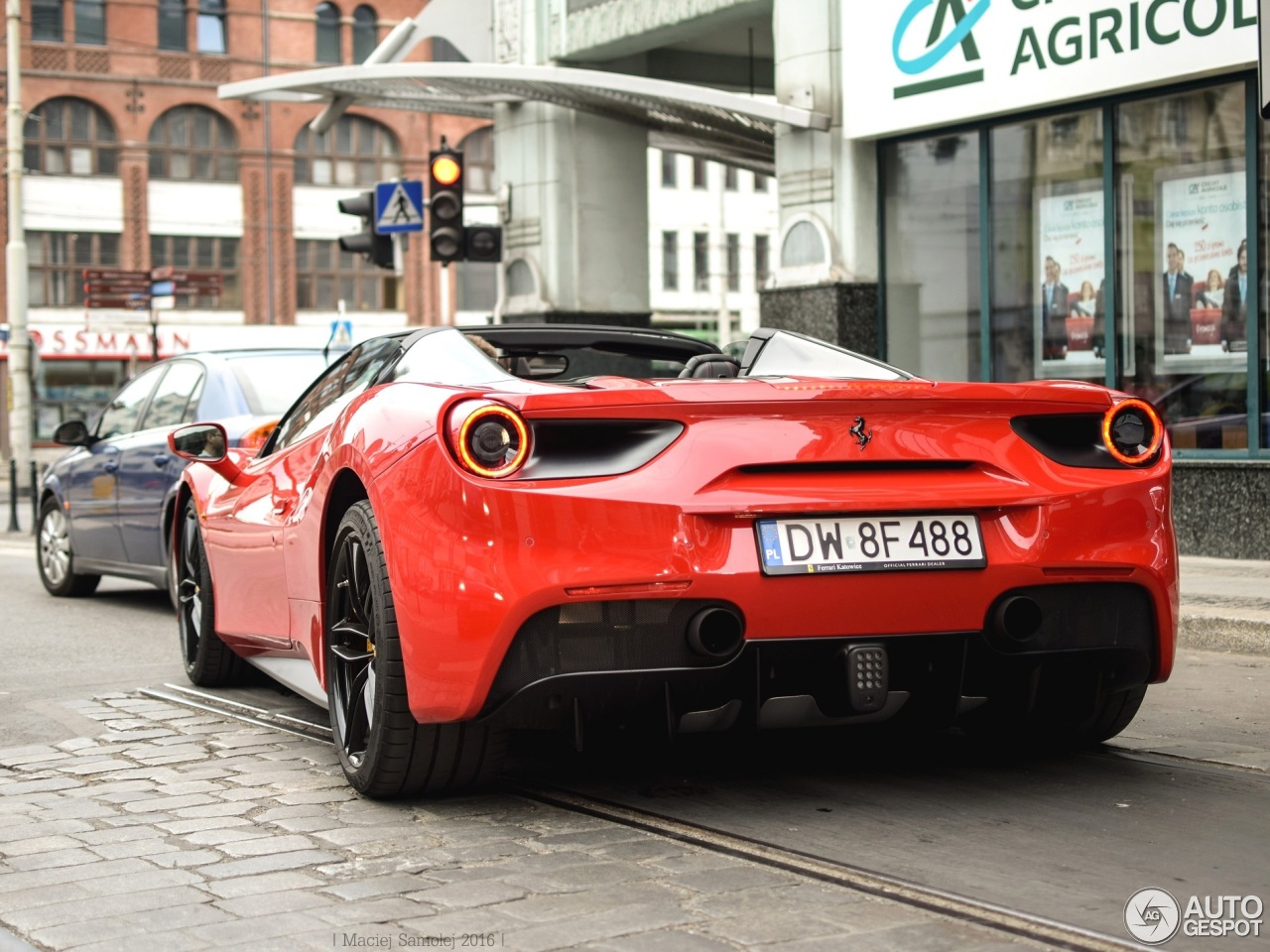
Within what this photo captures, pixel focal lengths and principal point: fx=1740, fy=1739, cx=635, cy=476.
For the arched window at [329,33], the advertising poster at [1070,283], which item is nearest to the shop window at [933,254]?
the advertising poster at [1070,283]

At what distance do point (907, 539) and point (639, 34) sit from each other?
12.3 meters

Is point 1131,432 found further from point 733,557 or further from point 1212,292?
point 1212,292

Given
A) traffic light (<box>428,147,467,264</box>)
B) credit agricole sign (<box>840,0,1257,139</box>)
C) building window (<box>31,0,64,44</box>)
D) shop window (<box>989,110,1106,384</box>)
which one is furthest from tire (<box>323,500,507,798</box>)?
building window (<box>31,0,64,44</box>)

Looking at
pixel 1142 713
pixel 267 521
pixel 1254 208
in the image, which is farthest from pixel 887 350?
pixel 267 521

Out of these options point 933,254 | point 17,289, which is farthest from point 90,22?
point 933,254

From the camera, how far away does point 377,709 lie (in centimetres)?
443

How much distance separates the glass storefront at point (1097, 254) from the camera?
11.4m

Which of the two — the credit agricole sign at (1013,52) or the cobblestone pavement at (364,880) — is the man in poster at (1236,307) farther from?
the cobblestone pavement at (364,880)

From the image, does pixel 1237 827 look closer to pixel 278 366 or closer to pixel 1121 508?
pixel 1121 508

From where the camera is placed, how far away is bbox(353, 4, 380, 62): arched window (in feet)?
189

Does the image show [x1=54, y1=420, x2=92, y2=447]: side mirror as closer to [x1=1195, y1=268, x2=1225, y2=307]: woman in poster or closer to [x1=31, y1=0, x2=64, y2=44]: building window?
[x1=1195, y1=268, x2=1225, y2=307]: woman in poster

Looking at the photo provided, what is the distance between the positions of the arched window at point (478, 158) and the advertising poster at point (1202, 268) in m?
46.4

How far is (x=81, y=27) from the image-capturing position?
A: 175 ft

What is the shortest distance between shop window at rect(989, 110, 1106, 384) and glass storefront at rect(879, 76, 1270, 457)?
0.04 ft
